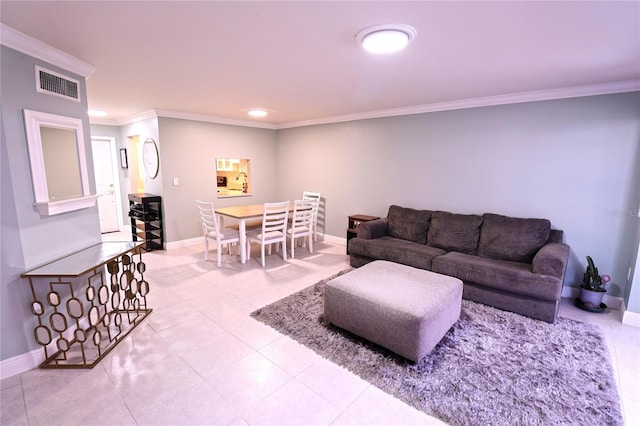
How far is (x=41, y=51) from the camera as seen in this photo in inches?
85.7

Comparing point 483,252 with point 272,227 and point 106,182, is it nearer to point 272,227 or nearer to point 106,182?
point 272,227

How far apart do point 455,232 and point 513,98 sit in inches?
68.9

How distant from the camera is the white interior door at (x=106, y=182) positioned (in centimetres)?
604

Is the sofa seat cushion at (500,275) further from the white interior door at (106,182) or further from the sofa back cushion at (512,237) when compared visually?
the white interior door at (106,182)

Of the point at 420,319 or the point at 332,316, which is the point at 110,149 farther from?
the point at 420,319

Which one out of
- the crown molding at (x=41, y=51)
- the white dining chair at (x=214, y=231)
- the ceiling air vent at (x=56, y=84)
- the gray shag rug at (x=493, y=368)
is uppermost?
the crown molding at (x=41, y=51)

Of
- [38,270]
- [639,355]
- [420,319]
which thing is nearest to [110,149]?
[38,270]

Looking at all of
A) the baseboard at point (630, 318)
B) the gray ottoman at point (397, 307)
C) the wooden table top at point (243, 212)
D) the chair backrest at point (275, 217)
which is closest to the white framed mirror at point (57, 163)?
the wooden table top at point (243, 212)

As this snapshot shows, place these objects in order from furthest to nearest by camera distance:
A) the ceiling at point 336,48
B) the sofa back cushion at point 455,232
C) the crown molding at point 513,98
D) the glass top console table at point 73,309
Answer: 1. the sofa back cushion at point 455,232
2. the crown molding at point 513,98
3. the glass top console table at point 73,309
4. the ceiling at point 336,48

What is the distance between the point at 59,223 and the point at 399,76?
3256 millimetres

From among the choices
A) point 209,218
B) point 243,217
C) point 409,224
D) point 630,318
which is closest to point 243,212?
point 243,217

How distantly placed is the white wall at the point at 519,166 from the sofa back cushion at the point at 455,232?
265 mm

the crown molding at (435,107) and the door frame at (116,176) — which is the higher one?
the crown molding at (435,107)

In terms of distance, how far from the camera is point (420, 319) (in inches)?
82.6
